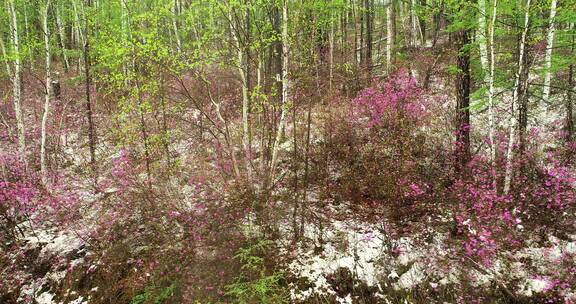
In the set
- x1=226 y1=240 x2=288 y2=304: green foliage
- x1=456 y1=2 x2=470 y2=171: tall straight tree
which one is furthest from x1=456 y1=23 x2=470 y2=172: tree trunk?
x1=226 y1=240 x2=288 y2=304: green foliage

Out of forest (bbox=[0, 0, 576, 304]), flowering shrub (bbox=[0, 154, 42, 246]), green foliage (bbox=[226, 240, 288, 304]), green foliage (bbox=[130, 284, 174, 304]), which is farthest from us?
flowering shrub (bbox=[0, 154, 42, 246])

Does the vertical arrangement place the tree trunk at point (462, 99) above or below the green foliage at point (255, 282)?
above

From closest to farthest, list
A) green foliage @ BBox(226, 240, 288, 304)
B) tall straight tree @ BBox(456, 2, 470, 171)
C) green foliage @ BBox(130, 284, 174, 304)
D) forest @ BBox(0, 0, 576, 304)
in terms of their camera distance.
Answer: green foliage @ BBox(226, 240, 288, 304) < forest @ BBox(0, 0, 576, 304) < green foliage @ BBox(130, 284, 174, 304) < tall straight tree @ BBox(456, 2, 470, 171)

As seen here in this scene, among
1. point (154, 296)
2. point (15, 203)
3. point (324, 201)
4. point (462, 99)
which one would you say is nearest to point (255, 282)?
point (154, 296)

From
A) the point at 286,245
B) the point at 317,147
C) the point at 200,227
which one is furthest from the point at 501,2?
the point at 200,227

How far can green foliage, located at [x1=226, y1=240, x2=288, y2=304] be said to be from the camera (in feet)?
21.4

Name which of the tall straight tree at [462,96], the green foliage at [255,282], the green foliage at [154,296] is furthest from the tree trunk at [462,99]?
the green foliage at [154,296]

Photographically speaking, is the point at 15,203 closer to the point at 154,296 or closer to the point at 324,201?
the point at 154,296

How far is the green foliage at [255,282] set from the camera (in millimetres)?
6531

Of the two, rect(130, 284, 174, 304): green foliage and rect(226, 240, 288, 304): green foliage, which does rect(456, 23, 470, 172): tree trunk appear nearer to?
rect(226, 240, 288, 304): green foliage

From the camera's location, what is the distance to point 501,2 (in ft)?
26.8

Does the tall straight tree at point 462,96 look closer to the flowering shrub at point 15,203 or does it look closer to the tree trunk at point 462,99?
the tree trunk at point 462,99

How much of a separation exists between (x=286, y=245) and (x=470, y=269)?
3.90 m

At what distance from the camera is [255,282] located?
684cm
